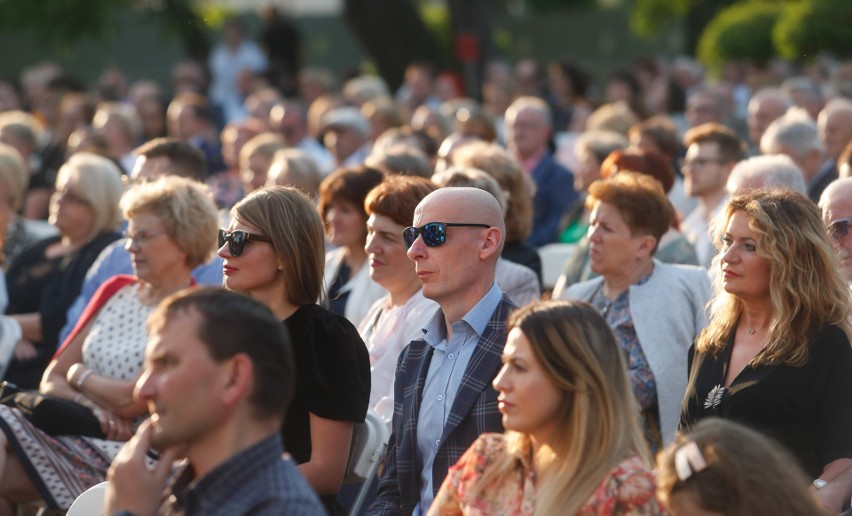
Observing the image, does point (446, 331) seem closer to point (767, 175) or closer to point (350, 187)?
point (350, 187)

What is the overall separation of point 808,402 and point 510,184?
2.88 meters

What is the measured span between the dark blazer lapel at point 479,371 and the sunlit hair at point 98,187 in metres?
3.69

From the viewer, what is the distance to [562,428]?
3529 millimetres

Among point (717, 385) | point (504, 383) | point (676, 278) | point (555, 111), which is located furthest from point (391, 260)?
point (555, 111)

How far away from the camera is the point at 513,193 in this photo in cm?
696

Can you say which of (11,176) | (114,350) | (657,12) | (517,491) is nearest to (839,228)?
(517,491)

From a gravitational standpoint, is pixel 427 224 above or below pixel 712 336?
above

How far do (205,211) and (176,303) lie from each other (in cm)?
287

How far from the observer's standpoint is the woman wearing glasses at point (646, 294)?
5414 millimetres

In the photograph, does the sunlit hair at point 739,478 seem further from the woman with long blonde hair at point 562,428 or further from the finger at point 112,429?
the finger at point 112,429

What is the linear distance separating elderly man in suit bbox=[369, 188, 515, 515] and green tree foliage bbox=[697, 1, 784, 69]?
1749cm

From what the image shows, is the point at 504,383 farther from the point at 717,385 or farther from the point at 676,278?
the point at 676,278

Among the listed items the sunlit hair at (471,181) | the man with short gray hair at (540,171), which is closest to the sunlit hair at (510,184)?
the sunlit hair at (471,181)

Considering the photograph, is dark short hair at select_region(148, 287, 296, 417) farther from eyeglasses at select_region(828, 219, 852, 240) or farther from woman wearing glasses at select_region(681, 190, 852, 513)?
eyeglasses at select_region(828, 219, 852, 240)
